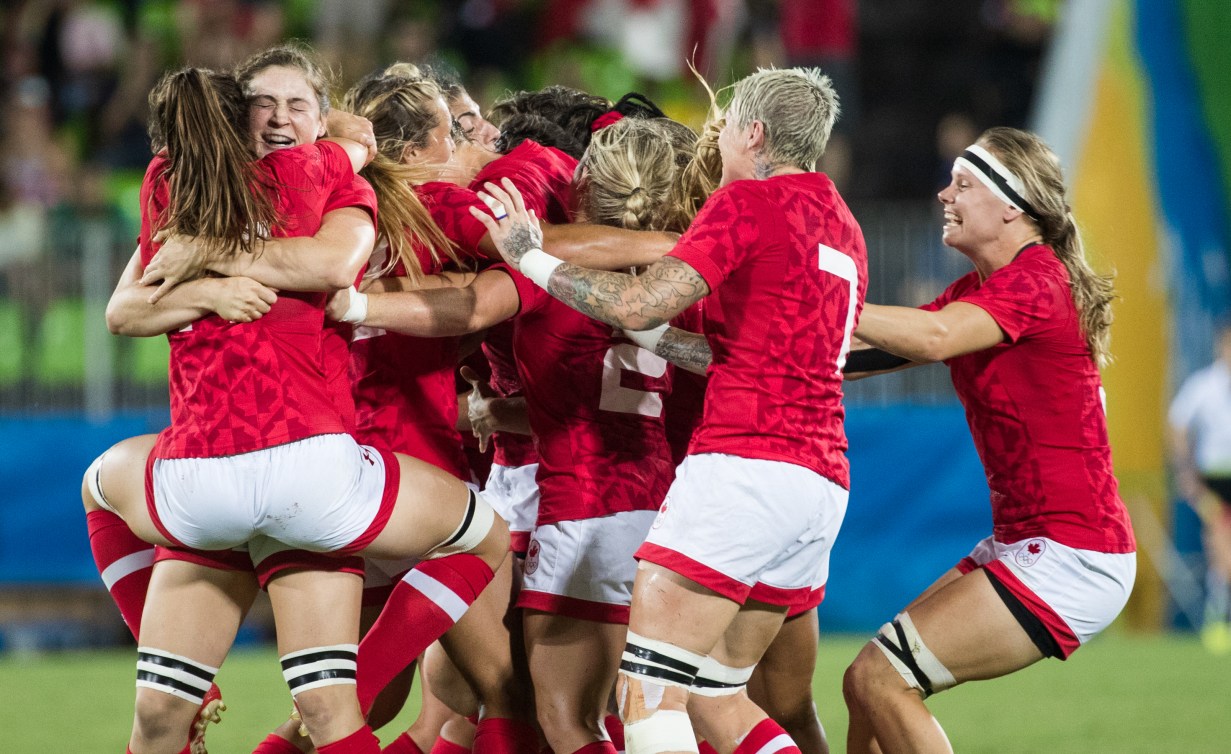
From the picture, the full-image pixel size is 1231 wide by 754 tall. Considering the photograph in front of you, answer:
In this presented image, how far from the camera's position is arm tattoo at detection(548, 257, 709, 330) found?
397 centimetres

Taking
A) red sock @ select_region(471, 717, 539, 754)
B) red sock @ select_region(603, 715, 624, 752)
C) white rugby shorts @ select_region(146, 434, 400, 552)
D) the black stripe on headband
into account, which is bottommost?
red sock @ select_region(603, 715, 624, 752)

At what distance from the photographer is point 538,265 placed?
13.8 ft

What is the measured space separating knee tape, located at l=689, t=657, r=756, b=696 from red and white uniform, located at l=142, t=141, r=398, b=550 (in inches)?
40.1

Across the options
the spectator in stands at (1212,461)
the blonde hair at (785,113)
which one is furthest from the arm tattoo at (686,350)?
the spectator in stands at (1212,461)

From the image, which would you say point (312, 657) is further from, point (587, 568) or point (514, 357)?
point (514, 357)

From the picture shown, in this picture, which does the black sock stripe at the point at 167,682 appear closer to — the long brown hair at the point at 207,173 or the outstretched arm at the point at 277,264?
the outstretched arm at the point at 277,264

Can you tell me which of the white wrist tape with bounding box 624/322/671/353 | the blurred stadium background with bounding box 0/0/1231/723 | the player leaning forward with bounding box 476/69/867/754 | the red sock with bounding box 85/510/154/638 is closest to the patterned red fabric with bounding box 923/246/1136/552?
the player leaning forward with bounding box 476/69/867/754

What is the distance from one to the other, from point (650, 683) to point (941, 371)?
755 cm

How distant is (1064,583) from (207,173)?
273 centimetres

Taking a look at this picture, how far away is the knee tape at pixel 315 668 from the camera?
4047 millimetres

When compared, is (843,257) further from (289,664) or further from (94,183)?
(94,183)

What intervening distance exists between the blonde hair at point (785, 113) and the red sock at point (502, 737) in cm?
185

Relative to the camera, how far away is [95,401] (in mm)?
10688

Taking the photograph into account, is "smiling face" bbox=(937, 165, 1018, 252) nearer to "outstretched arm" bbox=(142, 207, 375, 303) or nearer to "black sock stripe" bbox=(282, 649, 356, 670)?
"outstretched arm" bbox=(142, 207, 375, 303)
